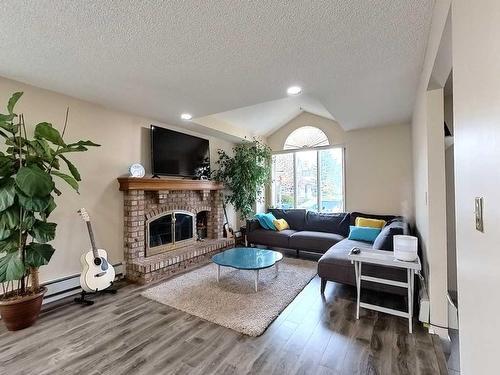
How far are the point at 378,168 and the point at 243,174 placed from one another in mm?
2612

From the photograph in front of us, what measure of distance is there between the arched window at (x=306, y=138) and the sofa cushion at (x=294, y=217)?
153 cm

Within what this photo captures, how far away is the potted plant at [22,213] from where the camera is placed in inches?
83.0

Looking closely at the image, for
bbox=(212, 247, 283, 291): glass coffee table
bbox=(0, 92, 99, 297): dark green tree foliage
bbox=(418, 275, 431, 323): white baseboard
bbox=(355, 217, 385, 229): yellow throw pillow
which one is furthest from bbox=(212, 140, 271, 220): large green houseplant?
bbox=(418, 275, 431, 323): white baseboard

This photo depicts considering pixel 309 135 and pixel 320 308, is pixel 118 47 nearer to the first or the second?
pixel 320 308

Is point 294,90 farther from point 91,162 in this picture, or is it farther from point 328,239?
point 91,162

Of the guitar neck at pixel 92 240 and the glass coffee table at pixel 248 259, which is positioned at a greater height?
the guitar neck at pixel 92 240

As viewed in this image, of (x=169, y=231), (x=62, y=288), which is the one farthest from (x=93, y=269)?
(x=169, y=231)

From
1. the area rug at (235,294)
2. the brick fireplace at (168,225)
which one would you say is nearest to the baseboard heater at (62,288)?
the brick fireplace at (168,225)

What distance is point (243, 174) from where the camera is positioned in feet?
16.6

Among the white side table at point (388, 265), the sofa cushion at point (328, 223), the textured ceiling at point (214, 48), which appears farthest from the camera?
the sofa cushion at point (328, 223)

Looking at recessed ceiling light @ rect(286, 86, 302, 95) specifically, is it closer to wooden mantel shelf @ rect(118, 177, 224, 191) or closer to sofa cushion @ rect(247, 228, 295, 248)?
wooden mantel shelf @ rect(118, 177, 224, 191)

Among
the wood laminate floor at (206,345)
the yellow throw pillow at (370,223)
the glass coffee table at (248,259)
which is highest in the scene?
the yellow throw pillow at (370,223)

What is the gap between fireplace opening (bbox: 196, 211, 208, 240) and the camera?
4.89 meters

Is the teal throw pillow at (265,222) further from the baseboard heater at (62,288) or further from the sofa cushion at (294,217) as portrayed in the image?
the baseboard heater at (62,288)
